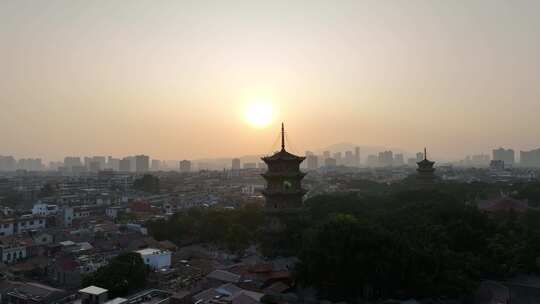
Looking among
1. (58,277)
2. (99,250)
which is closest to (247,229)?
(99,250)

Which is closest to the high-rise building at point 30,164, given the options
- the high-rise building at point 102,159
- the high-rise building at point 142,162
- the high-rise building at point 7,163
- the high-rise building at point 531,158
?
the high-rise building at point 7,163

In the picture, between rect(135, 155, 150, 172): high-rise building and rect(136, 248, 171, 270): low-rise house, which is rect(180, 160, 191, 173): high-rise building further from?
rect(136, 248, 171, 270): low-rise house

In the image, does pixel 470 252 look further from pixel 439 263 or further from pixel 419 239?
pixel 439 263

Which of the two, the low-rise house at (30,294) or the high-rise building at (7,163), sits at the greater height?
the high-rise building at (7,163)

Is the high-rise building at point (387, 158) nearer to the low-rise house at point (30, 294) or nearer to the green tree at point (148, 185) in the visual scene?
the green tree at point (148, 185)

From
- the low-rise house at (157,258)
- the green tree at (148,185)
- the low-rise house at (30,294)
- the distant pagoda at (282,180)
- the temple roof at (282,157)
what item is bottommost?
the low-rise house at (30,294)

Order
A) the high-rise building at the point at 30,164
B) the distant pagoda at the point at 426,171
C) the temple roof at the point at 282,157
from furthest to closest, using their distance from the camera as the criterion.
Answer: the high-rise building at the point at 30,164 → the distant pagoda at the point at 426,171 → the temple roof at the point at 282,157

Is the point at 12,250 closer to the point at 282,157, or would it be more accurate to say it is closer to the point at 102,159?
the point at 282,157

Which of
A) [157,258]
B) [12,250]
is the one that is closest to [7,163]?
[12,250]

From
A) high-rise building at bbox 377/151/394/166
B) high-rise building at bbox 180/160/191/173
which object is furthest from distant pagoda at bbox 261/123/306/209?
high-rise building at bbox 377/151/394/166
